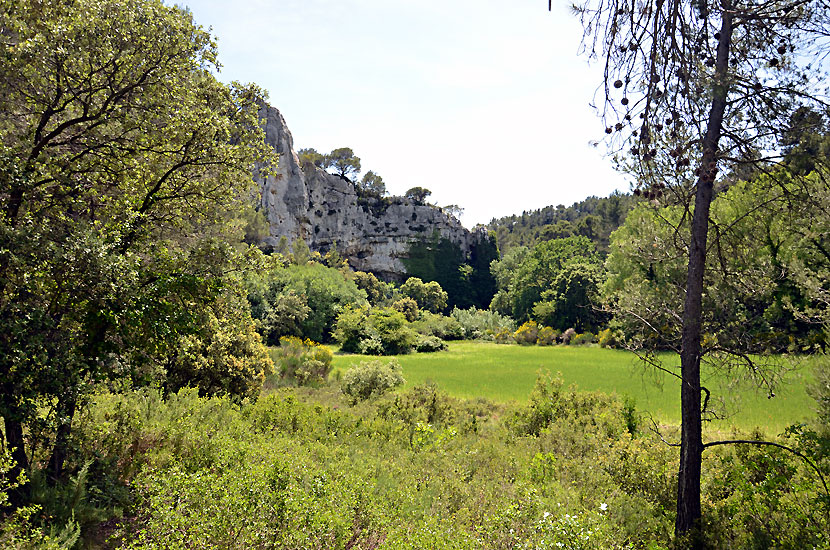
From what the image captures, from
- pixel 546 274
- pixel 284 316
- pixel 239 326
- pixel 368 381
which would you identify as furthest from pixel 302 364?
pixel 546 274

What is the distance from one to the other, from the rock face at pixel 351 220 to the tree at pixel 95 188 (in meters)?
57.4

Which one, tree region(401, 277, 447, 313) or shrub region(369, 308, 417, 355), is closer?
shrub region(369, 308, 417, 355)

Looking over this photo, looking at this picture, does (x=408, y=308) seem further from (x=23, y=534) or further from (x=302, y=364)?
(x=23, y=534)

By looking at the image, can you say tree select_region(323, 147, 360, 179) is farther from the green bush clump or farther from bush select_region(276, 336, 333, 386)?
bush select_region(276, 336, 333, 386)

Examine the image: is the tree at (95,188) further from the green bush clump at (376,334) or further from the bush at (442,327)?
the bush at (442,327)

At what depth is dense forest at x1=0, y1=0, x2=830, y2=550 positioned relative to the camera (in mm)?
4375

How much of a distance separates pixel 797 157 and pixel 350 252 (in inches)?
2758

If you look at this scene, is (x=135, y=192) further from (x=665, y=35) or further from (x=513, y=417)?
(x=513, y=417)

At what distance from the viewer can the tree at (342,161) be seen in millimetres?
77688

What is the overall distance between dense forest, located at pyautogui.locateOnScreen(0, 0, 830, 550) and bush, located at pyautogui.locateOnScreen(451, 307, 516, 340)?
128 ft

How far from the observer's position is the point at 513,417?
11.0 meters

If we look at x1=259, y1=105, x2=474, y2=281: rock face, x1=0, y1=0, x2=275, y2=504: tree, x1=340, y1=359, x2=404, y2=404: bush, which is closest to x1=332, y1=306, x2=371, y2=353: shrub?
x1=340, y1=359, x2=404, y2=404: bush

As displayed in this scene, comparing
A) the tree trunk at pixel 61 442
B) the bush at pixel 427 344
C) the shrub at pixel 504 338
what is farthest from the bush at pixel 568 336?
the tree trunk at pixel 61 442

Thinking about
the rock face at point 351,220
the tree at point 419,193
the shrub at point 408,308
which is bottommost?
the shrub at point 408,308
